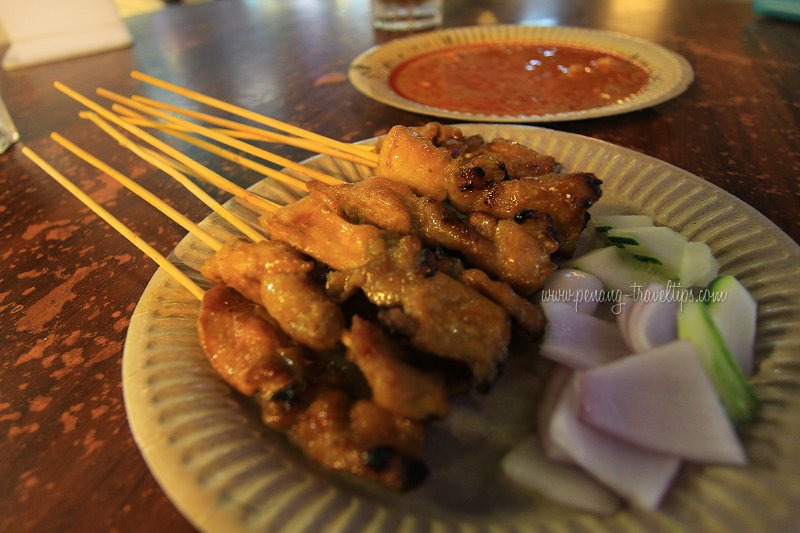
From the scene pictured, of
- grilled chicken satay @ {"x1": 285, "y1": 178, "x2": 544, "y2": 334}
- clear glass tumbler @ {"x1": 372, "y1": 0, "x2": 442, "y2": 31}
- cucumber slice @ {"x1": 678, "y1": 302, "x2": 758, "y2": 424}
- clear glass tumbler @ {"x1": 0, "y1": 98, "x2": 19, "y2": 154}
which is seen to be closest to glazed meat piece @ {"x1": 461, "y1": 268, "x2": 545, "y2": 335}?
grilled chicken satay @ {"x1": 285, "y1": 178, "x2": 544, "y2": 334}

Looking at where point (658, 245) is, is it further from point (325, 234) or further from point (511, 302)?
point (325, 234)

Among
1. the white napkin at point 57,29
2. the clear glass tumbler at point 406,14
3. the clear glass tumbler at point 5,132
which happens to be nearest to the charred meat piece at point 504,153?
the clear glass tumbler at point 5,132

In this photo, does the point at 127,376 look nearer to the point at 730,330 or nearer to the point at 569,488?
the point at 569,488

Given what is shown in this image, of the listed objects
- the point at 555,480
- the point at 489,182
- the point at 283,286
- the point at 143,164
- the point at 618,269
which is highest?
the point at 489,182

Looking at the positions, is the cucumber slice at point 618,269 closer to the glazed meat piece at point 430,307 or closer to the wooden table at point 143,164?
the glazed meat piece at point 430,307

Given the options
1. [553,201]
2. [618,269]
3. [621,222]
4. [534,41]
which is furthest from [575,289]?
[534,41]

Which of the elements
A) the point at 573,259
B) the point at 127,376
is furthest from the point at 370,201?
the point at 127,376
